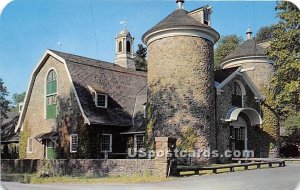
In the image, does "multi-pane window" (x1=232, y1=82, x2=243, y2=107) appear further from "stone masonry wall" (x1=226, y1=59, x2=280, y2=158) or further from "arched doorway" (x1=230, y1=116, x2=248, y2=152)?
"stone masonry wall" (x1=226, y1=59, x2=280, y2=158)

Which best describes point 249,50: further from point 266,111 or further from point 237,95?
point 266,111

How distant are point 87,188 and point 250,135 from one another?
1653 cm

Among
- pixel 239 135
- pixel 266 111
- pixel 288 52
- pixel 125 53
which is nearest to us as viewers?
pixel 288 52

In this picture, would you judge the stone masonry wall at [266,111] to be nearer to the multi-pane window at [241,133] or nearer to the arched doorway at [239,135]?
the arched doorway at [239,135]

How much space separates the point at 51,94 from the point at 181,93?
330 inches

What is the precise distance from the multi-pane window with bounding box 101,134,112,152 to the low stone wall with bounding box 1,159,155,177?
6.22 meters

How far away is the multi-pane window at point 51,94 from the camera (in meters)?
24.6

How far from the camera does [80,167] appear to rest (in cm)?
1753

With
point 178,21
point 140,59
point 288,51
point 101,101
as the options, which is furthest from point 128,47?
point 288,51

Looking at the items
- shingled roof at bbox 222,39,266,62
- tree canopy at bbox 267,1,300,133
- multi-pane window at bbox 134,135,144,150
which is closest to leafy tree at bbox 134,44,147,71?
shingled roof at bbox 222,39,266,62

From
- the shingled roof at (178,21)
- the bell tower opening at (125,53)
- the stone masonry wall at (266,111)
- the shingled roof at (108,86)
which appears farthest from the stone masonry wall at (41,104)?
the stone masonry wall at (266,111)

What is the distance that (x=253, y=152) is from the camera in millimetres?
26266

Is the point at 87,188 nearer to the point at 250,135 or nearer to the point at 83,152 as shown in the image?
the point at 83,152

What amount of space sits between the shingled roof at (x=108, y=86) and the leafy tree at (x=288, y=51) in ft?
31.6
